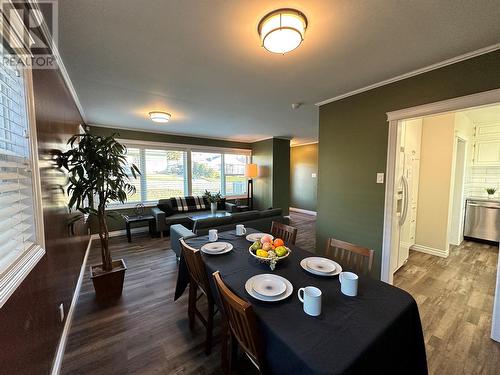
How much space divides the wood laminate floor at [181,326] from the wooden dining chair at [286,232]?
1.09 metres

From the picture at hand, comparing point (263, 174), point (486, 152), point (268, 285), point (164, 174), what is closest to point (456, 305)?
point (268, 285)

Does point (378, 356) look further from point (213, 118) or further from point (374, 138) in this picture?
point (213, 118)

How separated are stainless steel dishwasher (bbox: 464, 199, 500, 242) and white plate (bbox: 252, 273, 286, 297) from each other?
5.00 m

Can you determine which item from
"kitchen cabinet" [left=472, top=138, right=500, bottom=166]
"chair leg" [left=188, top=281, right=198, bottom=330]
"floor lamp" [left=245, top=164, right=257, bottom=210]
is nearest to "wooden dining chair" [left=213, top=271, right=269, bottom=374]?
"chair leg" [left=188, top=281, right=198, bottom=330]

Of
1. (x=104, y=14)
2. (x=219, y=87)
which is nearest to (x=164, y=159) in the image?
(x=219, y=87)

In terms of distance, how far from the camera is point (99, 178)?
207 cm

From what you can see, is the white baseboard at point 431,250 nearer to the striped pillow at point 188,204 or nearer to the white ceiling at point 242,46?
the white ceiling at point 242,46

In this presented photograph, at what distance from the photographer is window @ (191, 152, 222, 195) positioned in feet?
19.2

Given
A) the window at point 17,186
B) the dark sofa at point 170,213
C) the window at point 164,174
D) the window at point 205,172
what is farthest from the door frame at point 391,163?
the window at point 164,174

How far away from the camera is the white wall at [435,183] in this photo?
335 cm

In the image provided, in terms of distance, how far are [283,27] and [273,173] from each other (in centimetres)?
475

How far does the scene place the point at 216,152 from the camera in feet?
20.3

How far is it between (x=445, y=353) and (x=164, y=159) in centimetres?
574

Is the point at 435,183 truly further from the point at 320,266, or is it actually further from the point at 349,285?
the point at 349,285
